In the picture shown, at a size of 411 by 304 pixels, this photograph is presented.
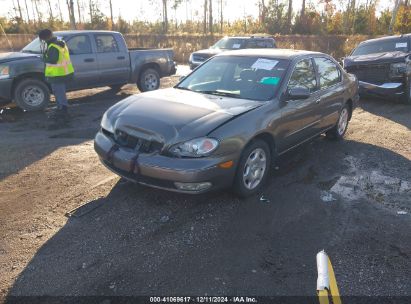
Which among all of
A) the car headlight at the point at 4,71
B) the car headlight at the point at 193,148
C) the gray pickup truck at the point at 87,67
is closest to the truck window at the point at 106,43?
the gray pickup truck at the point at 87,67

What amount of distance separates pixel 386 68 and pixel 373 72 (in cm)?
35

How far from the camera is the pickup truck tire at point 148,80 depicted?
431 inches

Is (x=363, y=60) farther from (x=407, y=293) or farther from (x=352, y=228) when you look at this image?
(x=407, y=293)

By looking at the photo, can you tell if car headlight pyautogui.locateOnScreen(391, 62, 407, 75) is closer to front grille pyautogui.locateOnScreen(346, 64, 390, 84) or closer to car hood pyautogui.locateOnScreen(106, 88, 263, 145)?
front grille pyautogui.locateOnScreen(346, 64, 390, 84)

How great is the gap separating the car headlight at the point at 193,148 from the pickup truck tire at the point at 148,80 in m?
7.67

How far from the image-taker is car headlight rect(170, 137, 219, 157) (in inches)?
145

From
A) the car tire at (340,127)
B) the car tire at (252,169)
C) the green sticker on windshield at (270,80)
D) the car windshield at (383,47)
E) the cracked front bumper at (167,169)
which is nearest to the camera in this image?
the cracked front bumper at (167,169)

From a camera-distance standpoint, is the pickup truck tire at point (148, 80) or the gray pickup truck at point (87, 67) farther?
the pickup truck tire at point (148, 80)

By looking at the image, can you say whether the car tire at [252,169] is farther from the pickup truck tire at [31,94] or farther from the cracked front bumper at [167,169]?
the pickup truck tire at [31,94]

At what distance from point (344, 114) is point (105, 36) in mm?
6685

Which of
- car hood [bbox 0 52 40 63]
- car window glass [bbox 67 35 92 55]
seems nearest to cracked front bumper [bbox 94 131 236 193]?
car hood [bbox 0 52 40 63]

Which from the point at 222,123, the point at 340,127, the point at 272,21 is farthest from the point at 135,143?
the point at 272,21

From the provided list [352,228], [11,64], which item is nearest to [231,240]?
[352,228]

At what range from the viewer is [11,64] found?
26.7 feet
